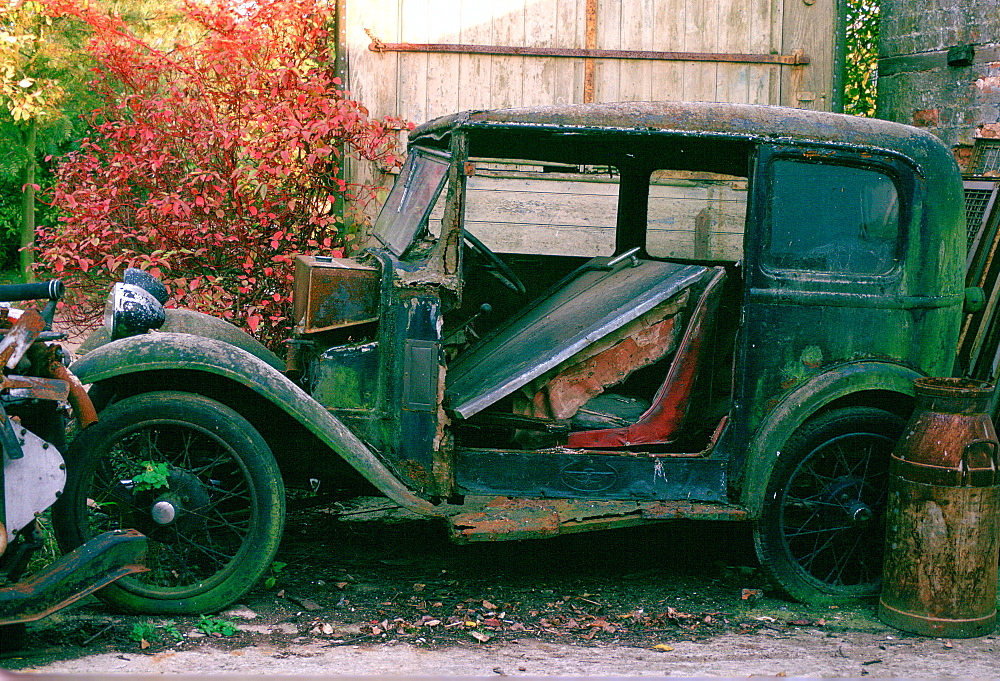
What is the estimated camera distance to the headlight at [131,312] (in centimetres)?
370

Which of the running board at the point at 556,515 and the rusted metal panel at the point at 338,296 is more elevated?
the rusted metal panel at the point at 338,296

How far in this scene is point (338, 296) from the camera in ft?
12.4

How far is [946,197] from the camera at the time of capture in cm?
394

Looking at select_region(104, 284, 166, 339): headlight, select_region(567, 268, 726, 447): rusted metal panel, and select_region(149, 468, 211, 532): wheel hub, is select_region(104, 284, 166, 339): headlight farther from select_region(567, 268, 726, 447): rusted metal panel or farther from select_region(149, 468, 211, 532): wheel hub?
select_region(567, 268, 726, 447): rusted metal panel

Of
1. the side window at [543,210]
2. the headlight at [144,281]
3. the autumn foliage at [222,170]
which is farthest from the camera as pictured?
the side window at [543,210]

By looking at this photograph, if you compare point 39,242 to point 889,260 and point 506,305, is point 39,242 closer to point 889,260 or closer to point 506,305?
point 506,305

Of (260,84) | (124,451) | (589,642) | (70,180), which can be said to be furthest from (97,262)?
(589,642)

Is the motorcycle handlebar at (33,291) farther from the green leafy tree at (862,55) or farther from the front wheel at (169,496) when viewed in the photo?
the green leafy tree at (862,55)

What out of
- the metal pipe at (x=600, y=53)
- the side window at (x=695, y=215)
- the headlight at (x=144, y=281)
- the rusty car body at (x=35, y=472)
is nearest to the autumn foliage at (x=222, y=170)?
the metal pipe at (x=600, y=53)

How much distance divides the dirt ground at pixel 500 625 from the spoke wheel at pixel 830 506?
0.15 m

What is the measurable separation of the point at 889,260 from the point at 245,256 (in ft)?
13.0

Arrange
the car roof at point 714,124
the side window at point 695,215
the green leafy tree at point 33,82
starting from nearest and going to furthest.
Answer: the car roof at point 714,124 → the side window at point 695,215 → the green leafy tree at point 33,82

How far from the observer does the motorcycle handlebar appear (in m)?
3.17

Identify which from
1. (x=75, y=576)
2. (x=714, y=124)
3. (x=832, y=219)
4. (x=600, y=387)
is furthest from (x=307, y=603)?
(x=832, y=219)
